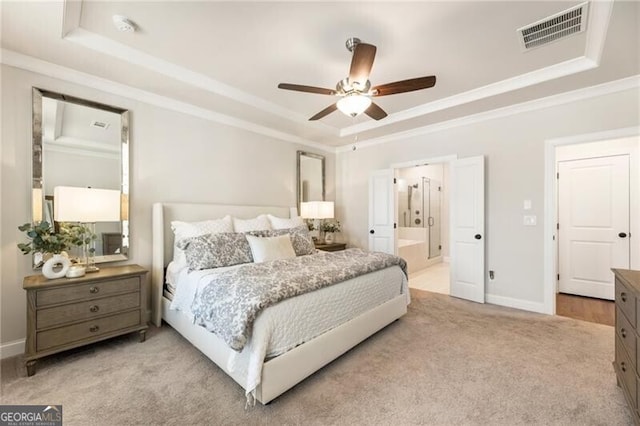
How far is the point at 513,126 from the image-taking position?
3566mm

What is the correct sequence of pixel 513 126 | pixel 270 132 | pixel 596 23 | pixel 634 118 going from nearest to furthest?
pixel 596 23
pixel 634 118
pixel 513 126
pixel 270 132

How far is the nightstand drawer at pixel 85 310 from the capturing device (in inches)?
83.5

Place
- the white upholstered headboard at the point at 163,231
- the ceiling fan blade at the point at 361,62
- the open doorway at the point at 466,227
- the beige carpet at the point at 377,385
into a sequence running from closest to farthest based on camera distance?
the beige carpet at the point at 377,385
the ceiling fan blade at the point at 361,62
the white upholstered headboard at the point at 163,231
the open doorway at the point at 466,227

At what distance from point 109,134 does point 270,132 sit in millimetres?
2085

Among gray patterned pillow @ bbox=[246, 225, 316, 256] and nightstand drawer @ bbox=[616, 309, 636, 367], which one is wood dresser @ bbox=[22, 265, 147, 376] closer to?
gray patterned pillow @ bbox=[246, 225, 316, 256]

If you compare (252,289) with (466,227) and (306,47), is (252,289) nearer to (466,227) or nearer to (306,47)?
(306,47)

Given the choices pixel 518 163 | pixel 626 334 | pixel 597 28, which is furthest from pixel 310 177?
pixel 626 334

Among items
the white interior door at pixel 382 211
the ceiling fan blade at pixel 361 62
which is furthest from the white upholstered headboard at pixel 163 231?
the white interior door at pixel 382 211

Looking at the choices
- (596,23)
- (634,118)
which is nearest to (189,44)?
(596,23)

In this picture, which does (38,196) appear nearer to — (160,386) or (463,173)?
(160,386)

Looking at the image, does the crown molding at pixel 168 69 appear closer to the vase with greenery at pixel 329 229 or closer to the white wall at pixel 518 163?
the vase with greenery at pixel 329 229

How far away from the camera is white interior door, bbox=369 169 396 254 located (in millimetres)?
4770

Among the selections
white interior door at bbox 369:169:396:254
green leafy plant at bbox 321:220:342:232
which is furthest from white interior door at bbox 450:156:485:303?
green leafy plant at bbox 321:220:342:232

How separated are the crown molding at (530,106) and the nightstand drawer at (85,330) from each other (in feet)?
14.2
